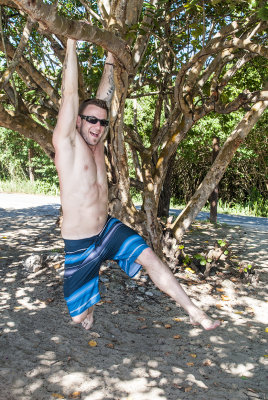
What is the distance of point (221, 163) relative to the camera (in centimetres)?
598

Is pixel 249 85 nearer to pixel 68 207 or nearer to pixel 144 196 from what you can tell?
pixel 144 196

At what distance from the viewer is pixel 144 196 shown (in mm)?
6047

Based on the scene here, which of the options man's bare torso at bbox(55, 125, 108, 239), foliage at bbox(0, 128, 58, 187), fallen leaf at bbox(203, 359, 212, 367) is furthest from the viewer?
foliage at bbox(0, 128, 58, 187)

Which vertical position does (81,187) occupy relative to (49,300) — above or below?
above

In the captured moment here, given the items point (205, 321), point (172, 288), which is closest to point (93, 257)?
point (172, 288)

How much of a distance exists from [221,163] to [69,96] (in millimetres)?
3514

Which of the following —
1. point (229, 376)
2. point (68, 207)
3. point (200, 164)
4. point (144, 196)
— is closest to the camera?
point (68, 207)

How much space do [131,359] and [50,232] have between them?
4.47 meters

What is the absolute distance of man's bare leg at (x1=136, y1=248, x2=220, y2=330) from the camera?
9.61 feet

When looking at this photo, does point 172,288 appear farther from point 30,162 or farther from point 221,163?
point 30,162

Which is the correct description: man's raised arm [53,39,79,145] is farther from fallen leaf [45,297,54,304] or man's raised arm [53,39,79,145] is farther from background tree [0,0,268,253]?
fallen leaf [45,297,54,304]

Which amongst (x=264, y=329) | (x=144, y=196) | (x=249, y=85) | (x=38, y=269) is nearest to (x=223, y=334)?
(x=264, y=329)

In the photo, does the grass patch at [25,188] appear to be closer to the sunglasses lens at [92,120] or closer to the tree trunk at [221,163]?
the tree trunk at [221,163]

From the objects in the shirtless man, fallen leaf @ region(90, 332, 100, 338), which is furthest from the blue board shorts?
fallen leaf @ region(90, 332, 100, 338)
